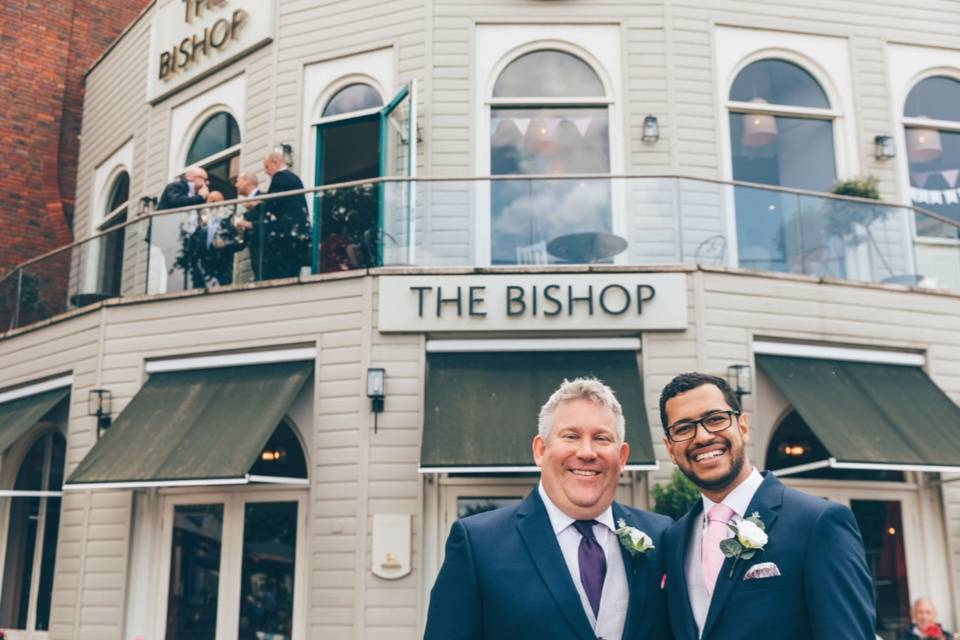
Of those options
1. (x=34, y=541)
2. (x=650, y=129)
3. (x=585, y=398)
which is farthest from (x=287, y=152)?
(x=585, y=398)

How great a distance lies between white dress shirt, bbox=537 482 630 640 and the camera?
10.8 ft

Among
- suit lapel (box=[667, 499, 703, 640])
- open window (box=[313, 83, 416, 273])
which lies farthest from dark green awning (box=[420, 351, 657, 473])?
suit lapel (box=[667, 499, 703, 640])

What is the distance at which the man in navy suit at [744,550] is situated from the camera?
10.4ft

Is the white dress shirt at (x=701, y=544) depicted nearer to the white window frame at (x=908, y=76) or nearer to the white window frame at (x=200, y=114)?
the white window frame at (x=908, y=76)

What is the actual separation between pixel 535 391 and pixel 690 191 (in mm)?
2876

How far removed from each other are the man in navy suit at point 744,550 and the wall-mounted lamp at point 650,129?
27.8 feet

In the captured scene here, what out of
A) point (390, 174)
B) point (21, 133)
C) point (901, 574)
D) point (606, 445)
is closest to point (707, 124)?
point (390, 174)

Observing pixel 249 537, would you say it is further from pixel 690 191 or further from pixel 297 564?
pixel 690 191

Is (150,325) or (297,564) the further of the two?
(150,325)

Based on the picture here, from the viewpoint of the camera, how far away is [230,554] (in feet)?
35.3

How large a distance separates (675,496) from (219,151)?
321 inches

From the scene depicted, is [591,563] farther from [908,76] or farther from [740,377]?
[908,76]

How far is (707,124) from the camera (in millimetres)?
11922

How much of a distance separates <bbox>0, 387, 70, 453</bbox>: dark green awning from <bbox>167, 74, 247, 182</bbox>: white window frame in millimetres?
3522
